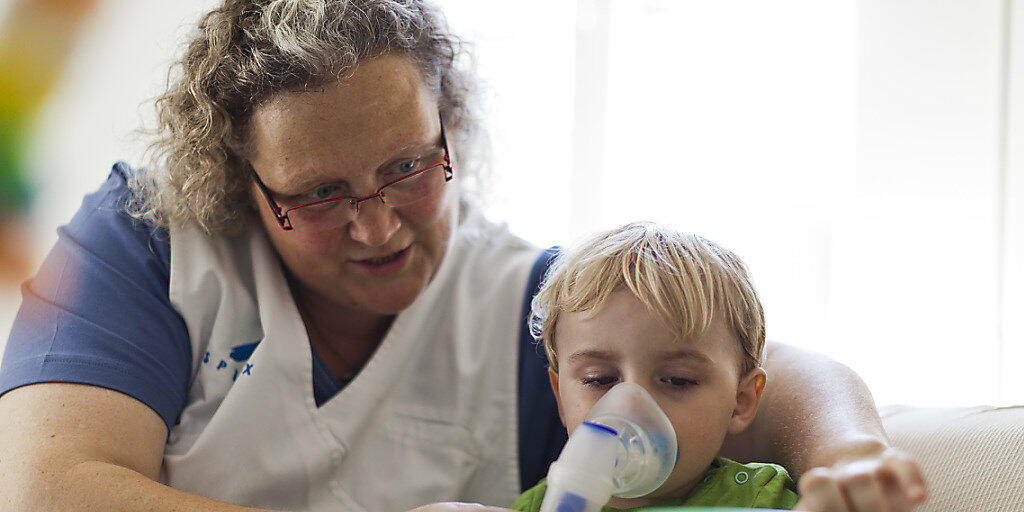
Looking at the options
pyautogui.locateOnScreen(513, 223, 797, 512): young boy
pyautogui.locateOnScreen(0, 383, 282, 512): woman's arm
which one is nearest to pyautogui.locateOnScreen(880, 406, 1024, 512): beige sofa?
pyautogui.locateOnScreen(513, 223, 797, 512): young boy

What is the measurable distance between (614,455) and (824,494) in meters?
0.22

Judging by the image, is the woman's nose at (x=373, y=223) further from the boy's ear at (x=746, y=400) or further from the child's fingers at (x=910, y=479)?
the child's fingers at (x=910, y=479)

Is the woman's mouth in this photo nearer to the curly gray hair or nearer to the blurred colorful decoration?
the curly gray hair

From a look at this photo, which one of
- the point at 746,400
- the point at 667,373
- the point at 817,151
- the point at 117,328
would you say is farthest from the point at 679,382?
the point at 817,151

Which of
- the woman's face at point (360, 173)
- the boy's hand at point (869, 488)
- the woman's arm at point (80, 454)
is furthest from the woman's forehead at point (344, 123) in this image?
the boy's hand at point (869, 488)

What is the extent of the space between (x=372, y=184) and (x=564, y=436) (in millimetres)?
524

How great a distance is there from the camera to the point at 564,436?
54.2 inches

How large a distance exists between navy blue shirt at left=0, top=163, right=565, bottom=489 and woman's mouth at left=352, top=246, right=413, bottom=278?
19 centimetres

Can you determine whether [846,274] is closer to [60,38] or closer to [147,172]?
[147,172]

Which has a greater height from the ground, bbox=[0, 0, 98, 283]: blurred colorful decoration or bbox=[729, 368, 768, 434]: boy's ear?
bbox=[0, 0, 98, 283]: blurred colorful decoration

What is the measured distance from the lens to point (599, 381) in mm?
1013

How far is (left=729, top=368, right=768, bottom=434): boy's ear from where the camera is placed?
1038 millimetres

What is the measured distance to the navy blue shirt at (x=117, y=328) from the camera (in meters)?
1.12

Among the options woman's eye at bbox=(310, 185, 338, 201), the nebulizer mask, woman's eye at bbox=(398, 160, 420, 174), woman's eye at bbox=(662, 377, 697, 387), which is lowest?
the nebulizer mask
